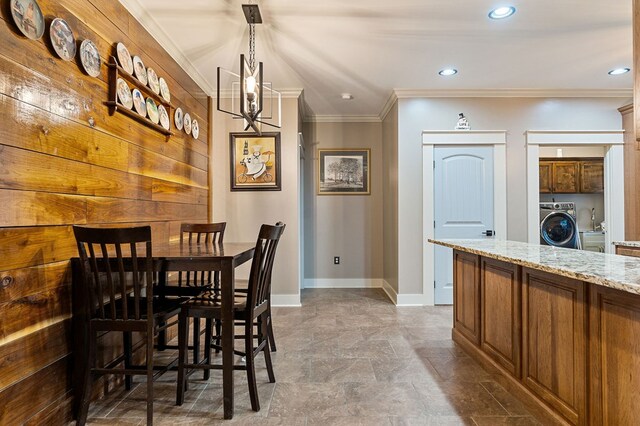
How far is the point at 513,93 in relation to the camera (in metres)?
4.15

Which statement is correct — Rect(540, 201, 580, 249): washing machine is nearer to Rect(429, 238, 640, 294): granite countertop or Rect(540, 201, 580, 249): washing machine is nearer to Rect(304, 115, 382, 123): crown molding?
Rect(304, 115, 382, 123): crown molding

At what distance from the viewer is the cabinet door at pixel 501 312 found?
6.68 feet

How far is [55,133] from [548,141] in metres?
4.75

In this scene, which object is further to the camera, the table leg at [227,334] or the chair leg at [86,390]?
the table leg at [227,334]

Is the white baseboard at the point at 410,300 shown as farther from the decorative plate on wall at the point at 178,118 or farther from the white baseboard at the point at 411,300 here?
the decorative plate on wall at the point at 178,118

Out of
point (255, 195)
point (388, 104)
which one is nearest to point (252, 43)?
point (255, 195)

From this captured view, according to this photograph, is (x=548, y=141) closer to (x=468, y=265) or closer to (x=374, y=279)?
(x=468, y=265)

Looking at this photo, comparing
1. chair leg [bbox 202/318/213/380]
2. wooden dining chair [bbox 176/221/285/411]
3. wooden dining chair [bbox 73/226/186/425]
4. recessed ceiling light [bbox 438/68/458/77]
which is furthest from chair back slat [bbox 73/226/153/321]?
recessed ceiling light [bbox 438/68/458/77]

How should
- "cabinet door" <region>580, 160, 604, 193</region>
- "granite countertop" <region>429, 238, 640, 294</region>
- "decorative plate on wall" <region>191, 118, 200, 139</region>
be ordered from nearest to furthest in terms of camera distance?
1. "granite countertop" <region>429, 238, 640, 294</region>
2. "decorative plate on wall" <region>191, 118, 200, 139</region>
3. "cabinet door" <region>580, 160, 604, 193</region>

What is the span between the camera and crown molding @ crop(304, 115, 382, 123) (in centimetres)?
520

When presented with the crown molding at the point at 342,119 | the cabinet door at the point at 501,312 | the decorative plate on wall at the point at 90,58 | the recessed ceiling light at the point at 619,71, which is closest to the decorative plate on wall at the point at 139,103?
the decorative plate on wall at the point at 90,58

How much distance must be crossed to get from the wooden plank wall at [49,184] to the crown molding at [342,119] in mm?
3004

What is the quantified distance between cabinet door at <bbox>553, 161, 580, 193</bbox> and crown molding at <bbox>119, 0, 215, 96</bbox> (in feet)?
20.1

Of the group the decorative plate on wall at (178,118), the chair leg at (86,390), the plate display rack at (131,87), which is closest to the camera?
the chair leg at (86,390)
